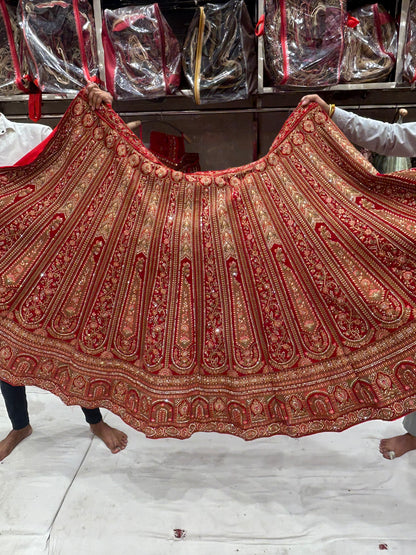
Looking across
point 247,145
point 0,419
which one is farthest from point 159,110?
point 0,419

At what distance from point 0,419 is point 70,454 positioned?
453 mm

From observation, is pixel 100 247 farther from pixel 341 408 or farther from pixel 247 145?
pixel 247 145

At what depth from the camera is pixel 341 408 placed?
1046 mm

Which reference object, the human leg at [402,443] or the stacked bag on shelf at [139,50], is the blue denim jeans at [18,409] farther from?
the stacked bag on shelf at [139,50]

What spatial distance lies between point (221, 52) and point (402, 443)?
6.23ft

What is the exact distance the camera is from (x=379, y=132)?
1197mm

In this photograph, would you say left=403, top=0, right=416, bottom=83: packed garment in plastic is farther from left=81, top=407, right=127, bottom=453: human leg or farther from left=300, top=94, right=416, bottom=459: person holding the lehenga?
left=81, top=407, right=127, bottom=453: human leg

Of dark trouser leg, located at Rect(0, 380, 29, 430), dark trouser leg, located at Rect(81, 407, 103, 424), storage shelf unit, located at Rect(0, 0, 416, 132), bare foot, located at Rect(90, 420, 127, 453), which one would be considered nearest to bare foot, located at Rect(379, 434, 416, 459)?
bare foot, located at Rect(90, 420, 127, 453)

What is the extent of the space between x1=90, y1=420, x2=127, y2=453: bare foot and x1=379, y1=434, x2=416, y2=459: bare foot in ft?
3.40

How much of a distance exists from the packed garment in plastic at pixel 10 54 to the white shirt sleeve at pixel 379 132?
163cm

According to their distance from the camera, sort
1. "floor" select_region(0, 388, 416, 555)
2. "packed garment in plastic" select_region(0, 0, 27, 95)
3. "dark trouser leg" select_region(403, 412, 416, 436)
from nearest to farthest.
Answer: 1. "floor" select_region(0, 388, 416, 555)
2. "dark trouser leg" select_region(403, 412, 416, 436)
3. "packed garment in plastic" select_region(0, 0, 27, 95)

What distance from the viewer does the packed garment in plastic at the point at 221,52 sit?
1762 millimetres

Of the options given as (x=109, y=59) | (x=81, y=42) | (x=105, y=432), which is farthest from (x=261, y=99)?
(x=105, y=432)

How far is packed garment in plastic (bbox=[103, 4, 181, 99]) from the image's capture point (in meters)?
1.78
